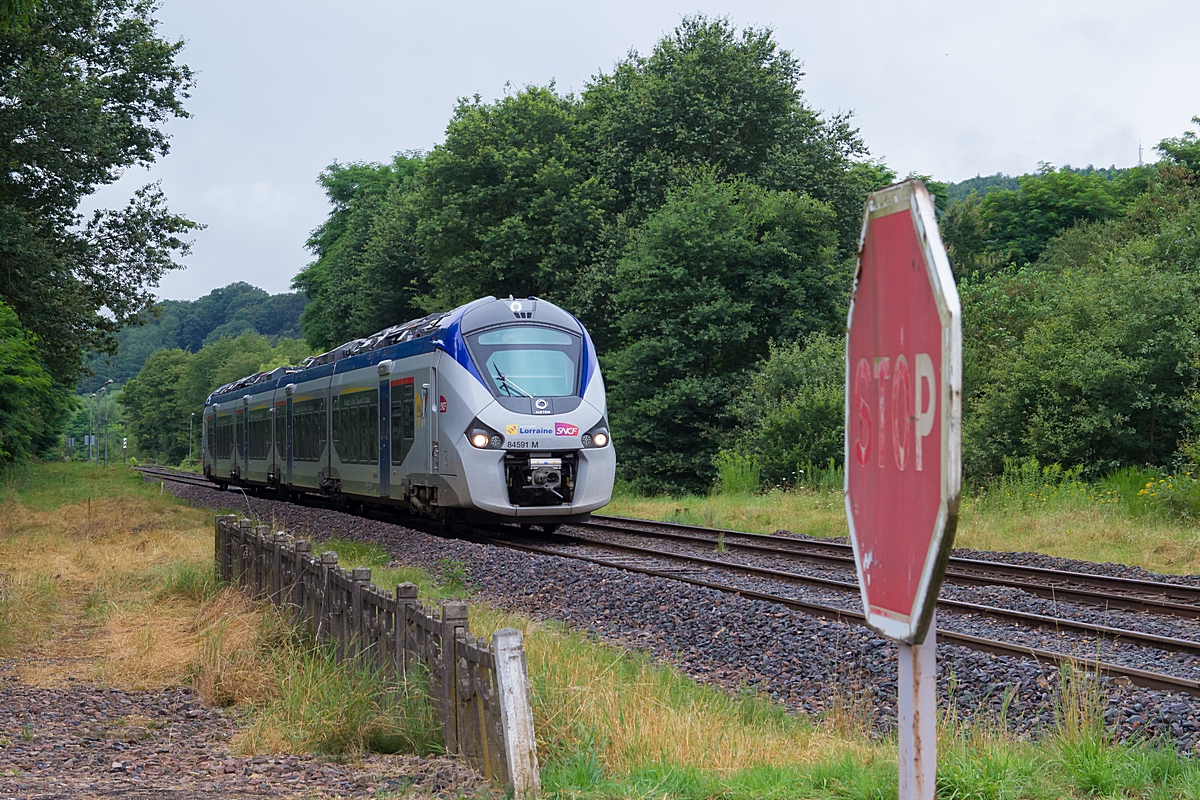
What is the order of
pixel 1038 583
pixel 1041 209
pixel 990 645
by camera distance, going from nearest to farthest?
pixel 990 645 < pixel 1038 583 < pixel 1041 209

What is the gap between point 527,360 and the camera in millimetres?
17250

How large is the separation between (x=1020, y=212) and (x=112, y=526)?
206 ft

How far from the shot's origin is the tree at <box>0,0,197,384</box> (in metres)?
24.7

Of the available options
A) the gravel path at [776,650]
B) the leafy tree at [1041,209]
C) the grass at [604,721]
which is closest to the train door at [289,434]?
the gravel path at [776,650]

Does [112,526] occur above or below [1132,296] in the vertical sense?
below

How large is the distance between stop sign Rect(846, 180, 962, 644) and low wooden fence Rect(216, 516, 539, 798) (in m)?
3.19

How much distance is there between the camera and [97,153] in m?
26.4

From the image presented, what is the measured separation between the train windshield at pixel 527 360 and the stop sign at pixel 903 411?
586 inches

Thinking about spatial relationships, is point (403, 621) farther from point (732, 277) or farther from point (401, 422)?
point (732, 277)

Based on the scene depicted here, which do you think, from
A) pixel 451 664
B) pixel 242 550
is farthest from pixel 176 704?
pixel 242 550

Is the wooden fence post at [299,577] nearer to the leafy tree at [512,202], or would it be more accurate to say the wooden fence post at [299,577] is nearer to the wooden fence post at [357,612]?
the wooden fence post at [357,612]

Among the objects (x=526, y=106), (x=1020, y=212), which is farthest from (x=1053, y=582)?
(x=1020, y=212)

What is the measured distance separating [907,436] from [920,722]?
0.46 m

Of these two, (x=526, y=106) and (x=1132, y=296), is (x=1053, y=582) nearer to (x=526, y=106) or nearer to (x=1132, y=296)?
(x=1132, y=296)
